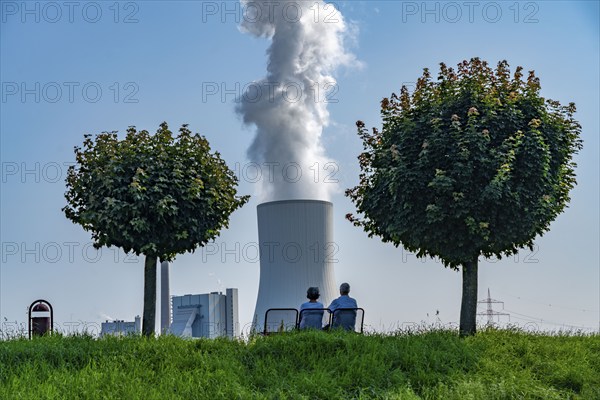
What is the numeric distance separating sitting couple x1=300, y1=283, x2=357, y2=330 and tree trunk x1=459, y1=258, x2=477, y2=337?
294 centimetres

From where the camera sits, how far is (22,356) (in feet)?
36.3

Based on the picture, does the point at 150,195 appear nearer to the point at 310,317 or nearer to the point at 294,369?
the point at 310,317

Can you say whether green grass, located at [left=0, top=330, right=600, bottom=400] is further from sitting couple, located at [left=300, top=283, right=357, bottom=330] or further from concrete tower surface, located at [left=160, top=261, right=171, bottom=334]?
concrete tower surface, located at [left=160, top=261, right=171, bottom=334]

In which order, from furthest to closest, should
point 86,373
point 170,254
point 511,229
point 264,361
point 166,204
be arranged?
point 170,254 < point 166,204 < point 511,229 < point 264,361 < point 86,373

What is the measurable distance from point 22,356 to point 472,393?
21.3 ft

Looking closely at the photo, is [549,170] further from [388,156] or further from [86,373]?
Result: [86,373]

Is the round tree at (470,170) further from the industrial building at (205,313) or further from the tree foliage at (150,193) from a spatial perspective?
the industrial building at (205,313)

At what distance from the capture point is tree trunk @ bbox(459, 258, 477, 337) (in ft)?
50.7

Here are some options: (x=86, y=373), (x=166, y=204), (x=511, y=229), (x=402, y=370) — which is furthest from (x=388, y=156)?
(x=86, y=373)

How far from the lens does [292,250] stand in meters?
27.8

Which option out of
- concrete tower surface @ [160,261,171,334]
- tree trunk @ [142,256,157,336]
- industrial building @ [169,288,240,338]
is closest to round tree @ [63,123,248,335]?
tree trunk @ [142,256,157,336]

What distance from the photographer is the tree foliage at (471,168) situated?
48.9 feet

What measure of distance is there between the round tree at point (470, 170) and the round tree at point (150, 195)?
148 inches

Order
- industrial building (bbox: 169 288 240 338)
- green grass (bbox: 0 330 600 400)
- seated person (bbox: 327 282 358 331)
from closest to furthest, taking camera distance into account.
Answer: green grass (bbox: 0 330 600 400) → seated person (bbox: 327 282 358 331) → industrial building (bbox: 169 288 240 338)
